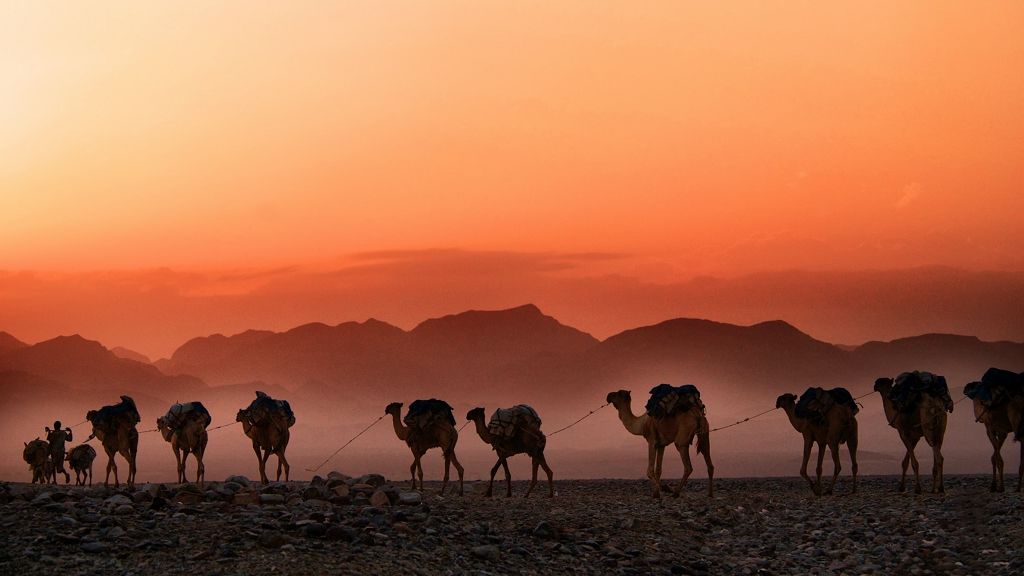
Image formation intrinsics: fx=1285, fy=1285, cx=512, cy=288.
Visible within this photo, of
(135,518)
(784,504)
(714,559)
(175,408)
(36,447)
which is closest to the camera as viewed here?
(135,518)

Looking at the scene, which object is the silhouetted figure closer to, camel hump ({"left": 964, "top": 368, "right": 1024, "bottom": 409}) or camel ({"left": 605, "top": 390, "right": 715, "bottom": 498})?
camel ({"left": 605, "top": 390, "right": 715, "bottom": 498})

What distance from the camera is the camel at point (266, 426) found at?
1539 inches

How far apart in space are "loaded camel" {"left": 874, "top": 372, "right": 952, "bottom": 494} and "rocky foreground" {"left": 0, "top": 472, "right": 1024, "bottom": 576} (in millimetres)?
1429

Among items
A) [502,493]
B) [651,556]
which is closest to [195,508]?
[651,556]

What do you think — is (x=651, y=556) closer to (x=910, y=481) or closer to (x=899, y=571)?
(x=899, y=571)

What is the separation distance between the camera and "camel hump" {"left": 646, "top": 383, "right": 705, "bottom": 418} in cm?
3434

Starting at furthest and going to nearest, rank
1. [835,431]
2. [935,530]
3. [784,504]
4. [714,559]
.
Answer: [835,431], [784,504], [935,530], [714,559]

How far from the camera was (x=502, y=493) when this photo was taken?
122 ft

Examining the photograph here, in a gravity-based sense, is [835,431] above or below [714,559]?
above

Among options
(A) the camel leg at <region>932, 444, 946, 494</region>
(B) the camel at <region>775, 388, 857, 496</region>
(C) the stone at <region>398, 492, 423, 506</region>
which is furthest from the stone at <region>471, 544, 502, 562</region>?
(A) the camel leg at <region>932, 444, 946, 494</region>

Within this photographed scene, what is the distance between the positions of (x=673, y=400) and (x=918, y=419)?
747 cm

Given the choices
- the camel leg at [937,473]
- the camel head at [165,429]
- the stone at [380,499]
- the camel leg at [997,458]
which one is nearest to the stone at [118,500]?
the stone at [380,499]

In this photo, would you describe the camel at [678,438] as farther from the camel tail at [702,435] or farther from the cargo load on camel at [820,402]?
the cargo load on camel at [820,402]

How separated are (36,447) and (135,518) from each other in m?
27.3
